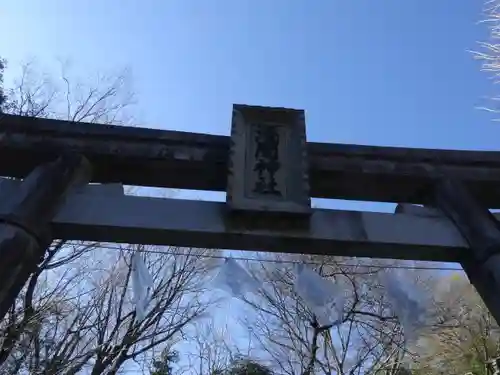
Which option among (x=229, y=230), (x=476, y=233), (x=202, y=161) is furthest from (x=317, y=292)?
(x=202, y=161)

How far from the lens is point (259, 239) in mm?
4883

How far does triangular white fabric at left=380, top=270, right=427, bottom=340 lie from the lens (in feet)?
17.4

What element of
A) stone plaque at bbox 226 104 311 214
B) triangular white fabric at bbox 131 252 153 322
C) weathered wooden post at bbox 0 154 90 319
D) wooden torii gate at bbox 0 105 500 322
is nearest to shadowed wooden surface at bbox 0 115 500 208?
wooden torii gate at bbox 0 105 500 322

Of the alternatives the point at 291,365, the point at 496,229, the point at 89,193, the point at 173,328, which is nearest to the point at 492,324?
the point at 291,365

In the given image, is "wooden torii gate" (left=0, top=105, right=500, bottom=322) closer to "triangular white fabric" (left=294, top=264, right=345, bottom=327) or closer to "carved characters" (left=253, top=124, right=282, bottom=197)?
"carved characters" (left=253, top=124, right=282, bottom=197)

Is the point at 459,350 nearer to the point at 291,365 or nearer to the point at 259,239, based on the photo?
the point at 291,365

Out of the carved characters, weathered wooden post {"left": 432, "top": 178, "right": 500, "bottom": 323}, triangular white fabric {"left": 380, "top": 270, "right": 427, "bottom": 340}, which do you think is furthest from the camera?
triangular white fabric {"left": 380, "top": 270, "right": 427, "bottom": 340}

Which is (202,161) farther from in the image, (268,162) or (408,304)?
(408,304)

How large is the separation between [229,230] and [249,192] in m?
0.46

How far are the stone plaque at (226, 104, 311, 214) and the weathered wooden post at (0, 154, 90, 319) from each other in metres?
1.57

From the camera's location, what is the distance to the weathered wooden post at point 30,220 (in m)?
4.04

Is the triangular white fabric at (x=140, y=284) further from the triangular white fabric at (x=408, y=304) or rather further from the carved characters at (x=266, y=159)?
the triangular white fabric at (x=408, y=304)

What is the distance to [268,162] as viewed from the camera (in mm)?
5340

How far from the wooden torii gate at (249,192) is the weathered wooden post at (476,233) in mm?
11
